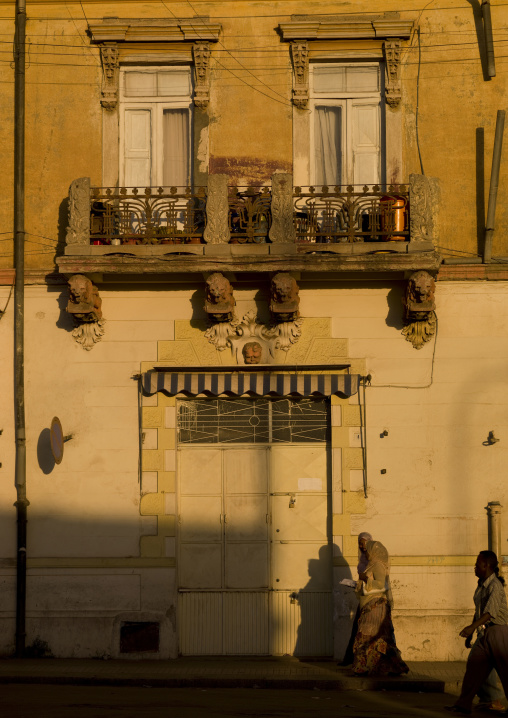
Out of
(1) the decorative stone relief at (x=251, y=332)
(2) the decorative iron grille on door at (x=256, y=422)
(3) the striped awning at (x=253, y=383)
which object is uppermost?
(1) the decorative stone relief at (x=251, y=332)

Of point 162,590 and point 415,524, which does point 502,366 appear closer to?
point 415,524

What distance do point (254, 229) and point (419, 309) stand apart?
97.2 inches

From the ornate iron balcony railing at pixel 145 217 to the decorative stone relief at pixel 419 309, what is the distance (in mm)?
2931

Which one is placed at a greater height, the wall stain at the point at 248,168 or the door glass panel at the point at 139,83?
the door glass panel at the point at 139,83

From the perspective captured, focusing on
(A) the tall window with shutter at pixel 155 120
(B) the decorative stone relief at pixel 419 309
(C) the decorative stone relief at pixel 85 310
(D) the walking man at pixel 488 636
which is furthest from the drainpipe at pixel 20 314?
(D) the walking man at pixel 488 636

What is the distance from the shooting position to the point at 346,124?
52.7 feet

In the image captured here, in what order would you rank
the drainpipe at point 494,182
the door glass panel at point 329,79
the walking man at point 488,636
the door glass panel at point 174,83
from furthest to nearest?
the door glass panel at point 174,83 < the door glass panel at point 329,79 < the drainpipe at point 494,182 < the walking man at point 488,636

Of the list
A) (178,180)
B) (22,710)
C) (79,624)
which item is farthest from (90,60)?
(22,710)

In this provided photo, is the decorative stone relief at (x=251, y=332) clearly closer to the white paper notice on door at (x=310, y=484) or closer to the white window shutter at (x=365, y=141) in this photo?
the white paper notice on door at (x=310, y=484)

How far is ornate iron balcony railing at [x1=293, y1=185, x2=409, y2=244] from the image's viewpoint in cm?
1516

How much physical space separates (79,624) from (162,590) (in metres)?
1.19

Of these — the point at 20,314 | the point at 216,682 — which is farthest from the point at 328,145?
the point at 216,682

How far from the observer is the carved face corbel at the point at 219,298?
14.9 m

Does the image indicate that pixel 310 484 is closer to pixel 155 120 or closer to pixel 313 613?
pixel 313 613
